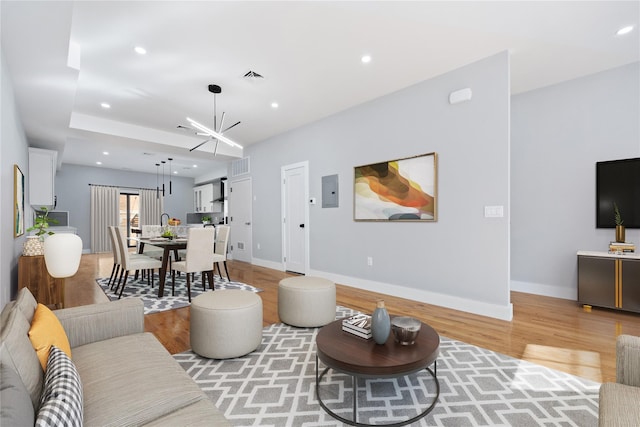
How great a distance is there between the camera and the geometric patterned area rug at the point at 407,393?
1.62m

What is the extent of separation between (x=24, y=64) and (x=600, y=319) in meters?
5.94

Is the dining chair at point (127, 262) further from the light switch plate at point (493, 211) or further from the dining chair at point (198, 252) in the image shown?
the light switch plate at point (493, 211)

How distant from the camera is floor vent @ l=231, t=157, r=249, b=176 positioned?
693 cm

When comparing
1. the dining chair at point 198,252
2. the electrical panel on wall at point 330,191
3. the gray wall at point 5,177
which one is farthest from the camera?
the electrical panel on wall at point 330,191

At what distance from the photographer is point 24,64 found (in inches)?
104

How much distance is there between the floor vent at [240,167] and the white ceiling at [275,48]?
7.69ft

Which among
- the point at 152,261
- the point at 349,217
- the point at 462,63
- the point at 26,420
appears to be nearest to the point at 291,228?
the point at 349,217

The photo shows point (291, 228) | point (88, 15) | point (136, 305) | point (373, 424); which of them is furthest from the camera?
point (291, 228)

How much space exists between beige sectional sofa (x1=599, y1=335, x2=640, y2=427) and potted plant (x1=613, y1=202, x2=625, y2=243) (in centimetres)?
278

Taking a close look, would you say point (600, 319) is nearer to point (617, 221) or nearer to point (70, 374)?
point (617, 221)

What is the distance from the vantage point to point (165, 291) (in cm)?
432

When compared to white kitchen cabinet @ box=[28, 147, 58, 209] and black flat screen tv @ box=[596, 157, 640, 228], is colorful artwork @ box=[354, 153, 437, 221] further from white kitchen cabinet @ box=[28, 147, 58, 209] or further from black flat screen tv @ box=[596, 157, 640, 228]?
white kitchen cabinet @ box=[28, 147, 58, 209]

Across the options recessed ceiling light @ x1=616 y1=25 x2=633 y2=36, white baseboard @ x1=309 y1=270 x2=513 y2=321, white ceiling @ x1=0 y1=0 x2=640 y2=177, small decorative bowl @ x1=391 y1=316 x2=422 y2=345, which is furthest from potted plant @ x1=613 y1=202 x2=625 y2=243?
small decorative bowl @ x1=391 y1=316 x2=422 y2=345

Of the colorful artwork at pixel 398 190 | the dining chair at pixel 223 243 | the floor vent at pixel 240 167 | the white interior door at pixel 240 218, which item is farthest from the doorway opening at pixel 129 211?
the colorful artwork at pixel 398 190
